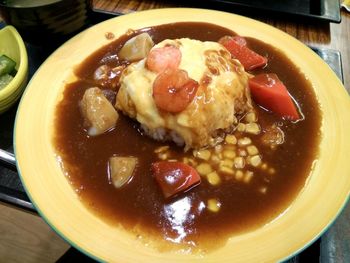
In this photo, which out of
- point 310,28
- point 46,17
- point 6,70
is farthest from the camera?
point 310,28

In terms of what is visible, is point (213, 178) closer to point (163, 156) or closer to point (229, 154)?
point (229, 154)

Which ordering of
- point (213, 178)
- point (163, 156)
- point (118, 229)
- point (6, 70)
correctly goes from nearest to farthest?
point (118, 229), point (213, 178), point (163, 156), point (6, 70)

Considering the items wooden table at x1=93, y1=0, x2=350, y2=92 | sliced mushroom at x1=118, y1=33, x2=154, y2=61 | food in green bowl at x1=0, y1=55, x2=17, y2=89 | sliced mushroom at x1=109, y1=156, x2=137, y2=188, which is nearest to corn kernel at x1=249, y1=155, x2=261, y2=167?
sliced mushroom at x1=109, y1=156, x2=137, y2=188

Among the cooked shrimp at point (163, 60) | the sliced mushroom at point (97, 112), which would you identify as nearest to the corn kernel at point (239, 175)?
the cooked shrimp at point (163, 60)

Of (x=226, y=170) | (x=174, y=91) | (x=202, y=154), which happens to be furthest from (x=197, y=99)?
(x=226, y=170)

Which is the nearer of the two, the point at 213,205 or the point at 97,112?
the point at 213,205

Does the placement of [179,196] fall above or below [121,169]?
below

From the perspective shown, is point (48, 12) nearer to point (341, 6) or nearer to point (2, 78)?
point (2, 78)

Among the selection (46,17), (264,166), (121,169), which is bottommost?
(264,166)
